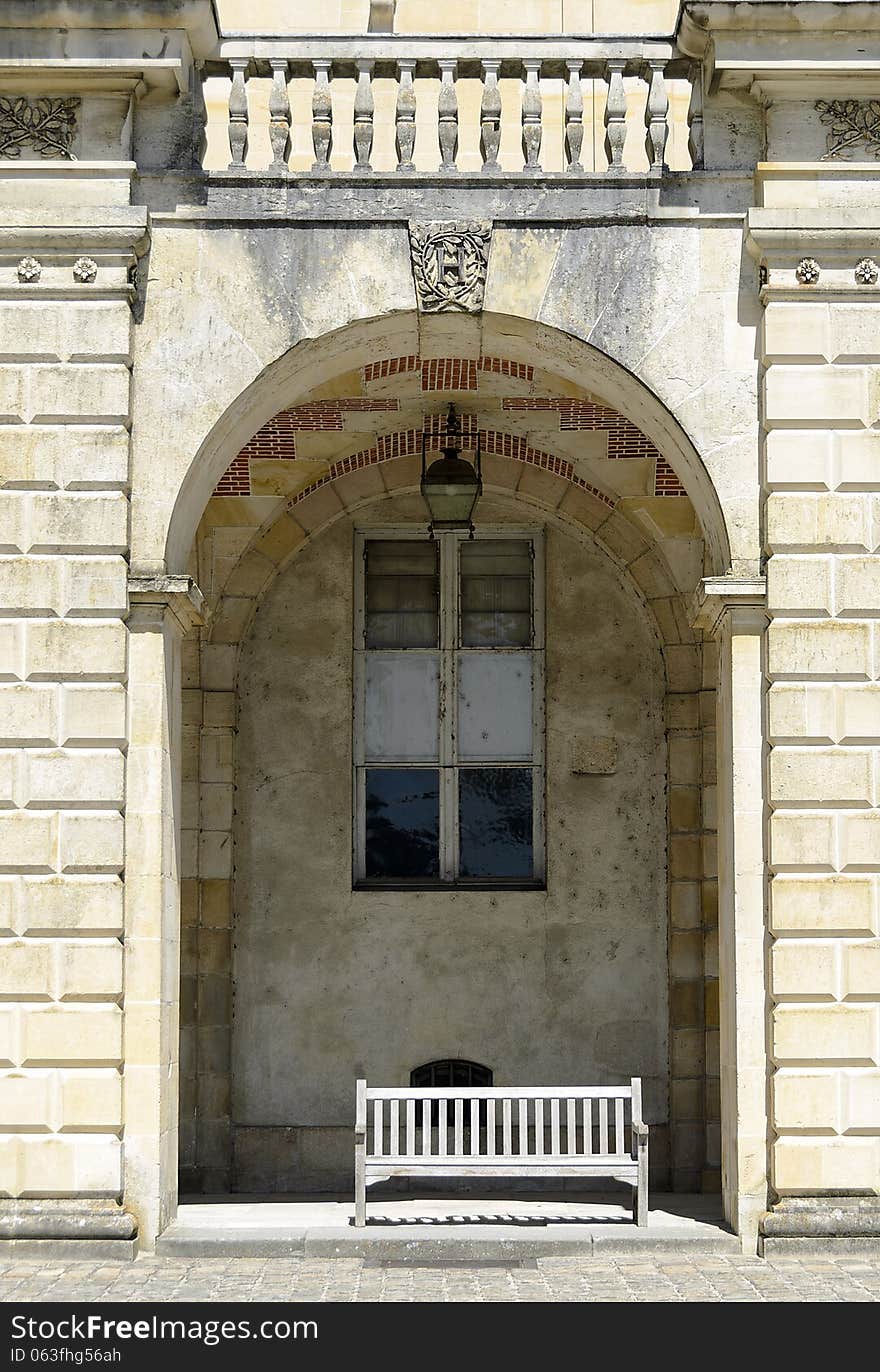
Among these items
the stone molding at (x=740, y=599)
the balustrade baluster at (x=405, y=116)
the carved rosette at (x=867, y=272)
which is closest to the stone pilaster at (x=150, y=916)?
the balustrade baluster at (x=405, y=116)

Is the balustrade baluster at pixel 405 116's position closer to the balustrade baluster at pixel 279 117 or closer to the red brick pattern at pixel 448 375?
the balustrade baluster at pixel 279 117

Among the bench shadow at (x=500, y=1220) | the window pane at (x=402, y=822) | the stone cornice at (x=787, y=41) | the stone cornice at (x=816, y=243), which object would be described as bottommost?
the bench shadow at (x=500, y=1220)

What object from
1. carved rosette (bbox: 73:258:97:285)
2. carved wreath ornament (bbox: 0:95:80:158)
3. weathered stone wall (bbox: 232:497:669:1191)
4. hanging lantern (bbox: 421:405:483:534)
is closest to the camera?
carved rosette (bbox: 73:258:97:285)

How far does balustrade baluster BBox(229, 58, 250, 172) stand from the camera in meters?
9.38

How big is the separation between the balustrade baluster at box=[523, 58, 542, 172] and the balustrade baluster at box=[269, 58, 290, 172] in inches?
46.9

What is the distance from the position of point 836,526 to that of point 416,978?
434 cm

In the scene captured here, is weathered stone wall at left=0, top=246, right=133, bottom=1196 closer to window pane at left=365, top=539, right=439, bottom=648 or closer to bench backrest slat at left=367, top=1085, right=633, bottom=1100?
bench backrest slat at left=367, top=1085, right=633, bottom=1100

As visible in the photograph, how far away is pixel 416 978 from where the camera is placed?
11.9 metres

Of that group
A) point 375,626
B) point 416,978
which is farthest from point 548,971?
point 375,626

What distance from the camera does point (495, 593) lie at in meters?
12.5

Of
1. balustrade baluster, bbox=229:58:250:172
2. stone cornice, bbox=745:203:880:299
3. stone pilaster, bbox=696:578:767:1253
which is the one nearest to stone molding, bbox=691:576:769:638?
stone pilaster, bbox=696:578:767:1253

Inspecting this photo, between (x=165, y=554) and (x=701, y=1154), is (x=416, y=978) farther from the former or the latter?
(x=165, y=554)

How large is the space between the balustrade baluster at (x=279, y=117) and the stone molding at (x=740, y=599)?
117 inches

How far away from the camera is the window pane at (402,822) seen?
40.1 ft
